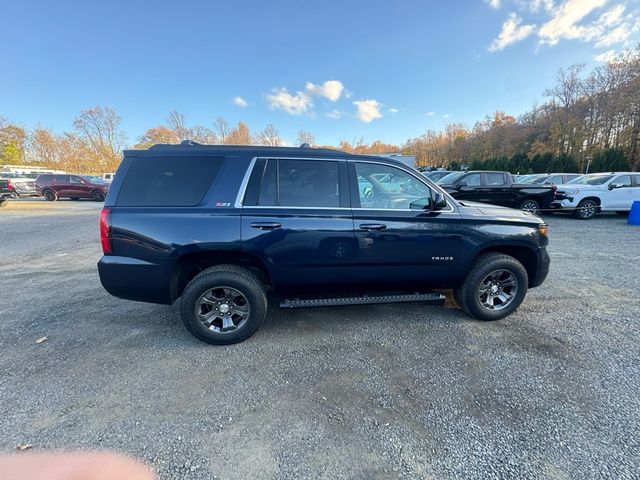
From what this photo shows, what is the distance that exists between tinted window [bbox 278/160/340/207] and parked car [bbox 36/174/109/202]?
20.5m

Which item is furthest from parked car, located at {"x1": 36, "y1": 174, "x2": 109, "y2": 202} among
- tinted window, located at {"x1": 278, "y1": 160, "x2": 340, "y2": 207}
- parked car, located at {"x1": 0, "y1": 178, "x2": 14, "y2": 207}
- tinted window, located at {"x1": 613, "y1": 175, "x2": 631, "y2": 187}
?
tinted window, located at {"x1": 613, "y1": 175, "x2": 631, "y2": 187}

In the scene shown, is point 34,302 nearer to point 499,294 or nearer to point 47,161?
point 499,294

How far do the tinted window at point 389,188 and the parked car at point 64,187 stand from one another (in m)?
20.9

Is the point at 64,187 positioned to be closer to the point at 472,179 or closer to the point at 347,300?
the point at 347,300

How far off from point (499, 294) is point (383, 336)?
5.12 ft

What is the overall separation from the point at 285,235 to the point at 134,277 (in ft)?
5.01

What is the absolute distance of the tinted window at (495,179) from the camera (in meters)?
10.6

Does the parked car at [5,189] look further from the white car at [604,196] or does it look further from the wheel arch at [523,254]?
the white car at [604,196]

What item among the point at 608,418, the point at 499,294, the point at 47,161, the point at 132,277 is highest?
the point at 47,161

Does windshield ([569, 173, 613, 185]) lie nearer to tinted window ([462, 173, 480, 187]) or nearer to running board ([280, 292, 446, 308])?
tinted window ([462, 173, 480, 187])

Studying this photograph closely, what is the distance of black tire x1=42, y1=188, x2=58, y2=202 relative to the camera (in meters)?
18.6

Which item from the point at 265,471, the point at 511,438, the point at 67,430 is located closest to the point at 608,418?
the point at 511,438

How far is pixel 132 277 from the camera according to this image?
9.36ft

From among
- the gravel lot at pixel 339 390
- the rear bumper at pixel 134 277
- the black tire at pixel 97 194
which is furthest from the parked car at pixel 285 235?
the black tire at pixel 97 194
